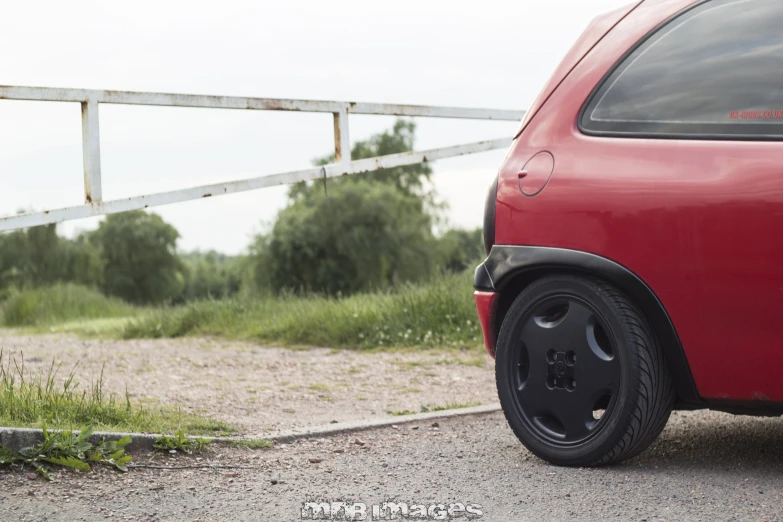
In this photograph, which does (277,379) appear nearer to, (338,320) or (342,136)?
(342,136)

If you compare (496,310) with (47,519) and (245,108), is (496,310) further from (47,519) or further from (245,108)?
(245,108)

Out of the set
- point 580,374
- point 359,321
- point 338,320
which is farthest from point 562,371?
point 338,320

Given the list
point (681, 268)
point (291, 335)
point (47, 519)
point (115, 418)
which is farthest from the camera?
point (291, 335)

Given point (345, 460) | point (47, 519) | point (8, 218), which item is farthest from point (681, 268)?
point (8, 218)

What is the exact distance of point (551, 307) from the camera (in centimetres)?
393

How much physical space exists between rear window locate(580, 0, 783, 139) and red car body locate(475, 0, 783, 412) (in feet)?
0.19

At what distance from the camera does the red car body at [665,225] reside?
3465mm

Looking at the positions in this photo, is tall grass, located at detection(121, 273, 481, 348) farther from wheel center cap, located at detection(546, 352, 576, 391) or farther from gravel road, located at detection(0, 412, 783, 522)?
wheel center cap, located at detection(546, 352, 576, 391)

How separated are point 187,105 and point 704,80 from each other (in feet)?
11.0

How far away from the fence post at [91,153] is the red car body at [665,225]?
2.62 meters

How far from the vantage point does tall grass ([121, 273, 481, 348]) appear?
29.0ft

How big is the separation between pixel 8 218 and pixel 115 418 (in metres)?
1.28

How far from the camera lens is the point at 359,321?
920 cm

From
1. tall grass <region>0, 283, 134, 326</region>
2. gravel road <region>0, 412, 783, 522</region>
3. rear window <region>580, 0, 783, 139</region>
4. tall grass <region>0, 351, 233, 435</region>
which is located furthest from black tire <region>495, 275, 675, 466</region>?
tall grass <region>0, 283, 134, 326</region>
